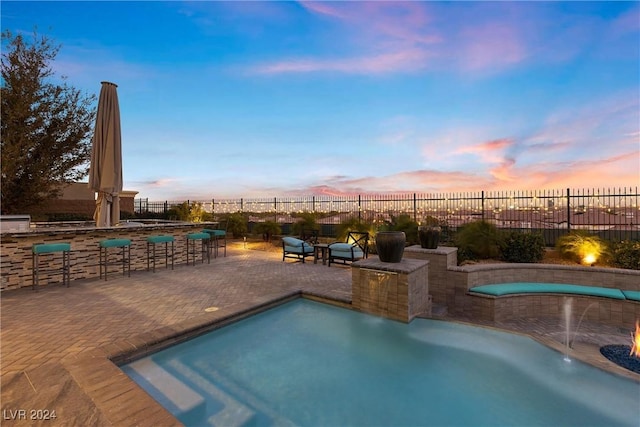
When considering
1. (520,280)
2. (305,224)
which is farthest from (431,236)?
(305,224)

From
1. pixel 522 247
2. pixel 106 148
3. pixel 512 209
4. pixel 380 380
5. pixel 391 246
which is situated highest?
pixel 106 148

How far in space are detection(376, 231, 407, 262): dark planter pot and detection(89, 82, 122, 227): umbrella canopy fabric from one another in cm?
609

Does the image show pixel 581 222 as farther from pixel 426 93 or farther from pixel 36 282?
pixel 36 282

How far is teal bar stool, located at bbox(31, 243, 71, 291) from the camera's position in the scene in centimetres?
502

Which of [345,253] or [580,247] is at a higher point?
[580,247]

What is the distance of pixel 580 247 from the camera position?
692cm

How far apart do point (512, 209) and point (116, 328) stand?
36.0 feet

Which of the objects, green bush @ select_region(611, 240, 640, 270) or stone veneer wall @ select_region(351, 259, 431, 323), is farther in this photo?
green bush @ select_region(611, 240, 640, 270)

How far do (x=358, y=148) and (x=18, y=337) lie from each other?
11.5 meters

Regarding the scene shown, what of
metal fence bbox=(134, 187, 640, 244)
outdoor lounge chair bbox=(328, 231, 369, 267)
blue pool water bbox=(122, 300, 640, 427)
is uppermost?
metal fence bbox=(134, 187, 640, 244)

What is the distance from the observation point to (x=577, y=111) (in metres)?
8.12

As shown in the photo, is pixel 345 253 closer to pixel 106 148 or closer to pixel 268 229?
pixel 106 148

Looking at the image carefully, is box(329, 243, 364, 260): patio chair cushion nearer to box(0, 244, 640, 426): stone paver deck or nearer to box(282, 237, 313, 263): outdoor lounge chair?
box(0, 244, 640, 426): stone paver deck

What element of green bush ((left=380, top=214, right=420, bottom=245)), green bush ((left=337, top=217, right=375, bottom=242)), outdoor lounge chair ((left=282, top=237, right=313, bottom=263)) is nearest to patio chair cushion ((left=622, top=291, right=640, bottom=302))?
green bush ((left=380, top=214, right=420, bottom=245))
